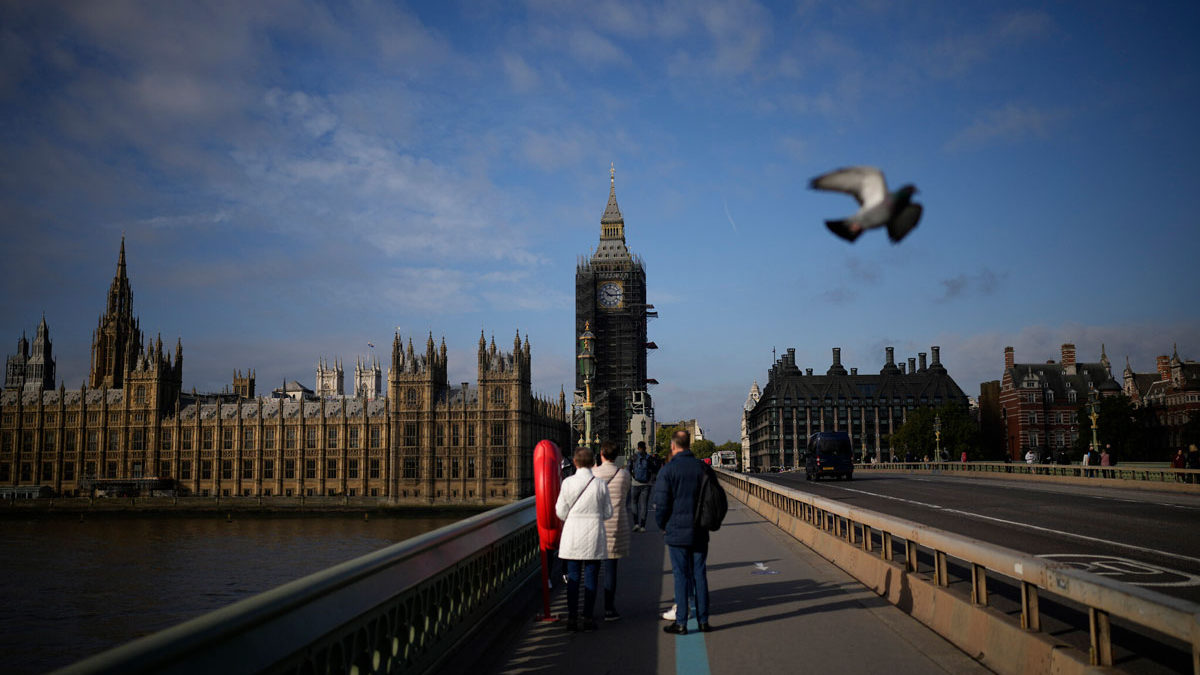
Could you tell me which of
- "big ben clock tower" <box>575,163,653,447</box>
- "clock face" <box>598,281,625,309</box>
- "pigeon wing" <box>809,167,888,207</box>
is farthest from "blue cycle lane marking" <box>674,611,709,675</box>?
"clock face" <box>598,281,625,309</box>

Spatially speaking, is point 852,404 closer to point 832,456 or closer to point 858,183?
point 832,456

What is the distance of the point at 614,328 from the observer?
15850cm

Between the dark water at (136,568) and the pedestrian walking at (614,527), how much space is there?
95.4 ft

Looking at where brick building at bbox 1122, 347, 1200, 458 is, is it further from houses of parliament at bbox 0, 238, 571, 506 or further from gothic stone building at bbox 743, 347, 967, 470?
houses of parliament at bbox 0, 238, 571, 506

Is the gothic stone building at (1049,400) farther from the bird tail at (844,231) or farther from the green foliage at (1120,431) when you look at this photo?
the bird tail at (844,231)

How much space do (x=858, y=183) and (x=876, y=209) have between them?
423mm

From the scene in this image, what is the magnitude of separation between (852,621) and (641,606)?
9.47 ft

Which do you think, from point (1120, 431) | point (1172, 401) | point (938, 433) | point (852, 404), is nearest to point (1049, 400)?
point (1172, 401)

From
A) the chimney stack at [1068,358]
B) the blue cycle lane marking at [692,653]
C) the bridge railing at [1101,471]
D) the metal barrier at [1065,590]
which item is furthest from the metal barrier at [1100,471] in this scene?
the chimney stack at [1068,358]

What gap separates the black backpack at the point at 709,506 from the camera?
9.76 metres

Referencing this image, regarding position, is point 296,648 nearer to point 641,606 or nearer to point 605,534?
point 605,534

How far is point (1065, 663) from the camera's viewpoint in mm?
6266

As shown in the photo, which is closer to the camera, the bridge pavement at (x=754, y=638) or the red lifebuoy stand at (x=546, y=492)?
the bridge pavement at (x=754, y=638)

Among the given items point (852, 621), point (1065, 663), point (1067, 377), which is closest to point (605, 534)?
point (852, 621)
